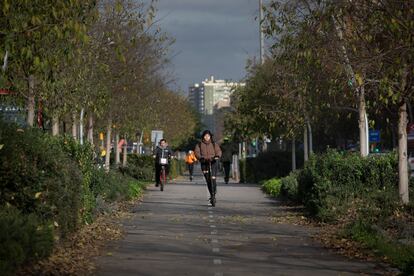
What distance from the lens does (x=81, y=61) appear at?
17469mm

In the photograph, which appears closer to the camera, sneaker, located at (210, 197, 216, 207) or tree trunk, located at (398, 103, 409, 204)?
tree trunk, located at (398, 103, 409, 204)

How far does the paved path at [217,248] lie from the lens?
1080 cm

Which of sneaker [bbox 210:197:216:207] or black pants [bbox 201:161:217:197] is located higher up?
black pants [bbox 201:161:217:197]

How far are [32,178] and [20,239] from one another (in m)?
2.25

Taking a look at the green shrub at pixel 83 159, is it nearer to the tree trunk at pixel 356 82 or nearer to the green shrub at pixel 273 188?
the tree trunk at pixel 356 82

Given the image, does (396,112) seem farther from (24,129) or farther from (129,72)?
(129,72)

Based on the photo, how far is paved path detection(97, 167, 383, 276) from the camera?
1080 centimetres

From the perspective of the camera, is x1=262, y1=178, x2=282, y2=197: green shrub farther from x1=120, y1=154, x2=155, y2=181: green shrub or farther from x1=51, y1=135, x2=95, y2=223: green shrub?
x1=51, y1=135, x2=95, y2=223: green shrub

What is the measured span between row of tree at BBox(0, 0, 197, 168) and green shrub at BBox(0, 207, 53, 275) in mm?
1777

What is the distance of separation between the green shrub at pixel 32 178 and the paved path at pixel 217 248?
937mm

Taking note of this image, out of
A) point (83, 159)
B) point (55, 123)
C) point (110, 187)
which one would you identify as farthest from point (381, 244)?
point (55, 123)

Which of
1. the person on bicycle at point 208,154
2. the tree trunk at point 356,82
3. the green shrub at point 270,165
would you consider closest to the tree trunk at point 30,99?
the person on bicycle at point 208,154

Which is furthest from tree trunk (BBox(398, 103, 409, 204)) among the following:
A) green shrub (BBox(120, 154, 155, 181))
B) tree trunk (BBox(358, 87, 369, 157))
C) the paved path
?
green shrub (BBox(120, 154, 155, 181))

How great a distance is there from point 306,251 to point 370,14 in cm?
359
